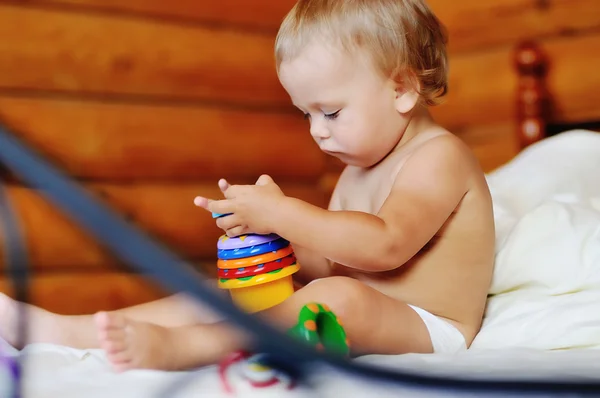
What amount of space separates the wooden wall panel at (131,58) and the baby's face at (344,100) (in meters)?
1.07

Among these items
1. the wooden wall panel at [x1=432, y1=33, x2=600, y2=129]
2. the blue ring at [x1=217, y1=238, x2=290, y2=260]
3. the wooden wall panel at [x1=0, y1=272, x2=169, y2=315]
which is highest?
the wooden wall panel at [x1=432, y1=33, x2=600, y2=129]

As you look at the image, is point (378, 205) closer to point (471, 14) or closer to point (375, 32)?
point (375, 32)

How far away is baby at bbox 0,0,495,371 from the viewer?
932mm

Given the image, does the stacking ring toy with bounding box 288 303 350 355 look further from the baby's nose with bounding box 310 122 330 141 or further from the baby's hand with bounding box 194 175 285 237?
the baby's nose with bounding box 310 122 330 141

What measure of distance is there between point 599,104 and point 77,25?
136 cm

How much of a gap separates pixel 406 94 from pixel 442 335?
1.21 feet

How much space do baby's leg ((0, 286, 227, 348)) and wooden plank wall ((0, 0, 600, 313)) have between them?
2.83 feet

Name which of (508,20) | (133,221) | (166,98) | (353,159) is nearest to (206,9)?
(166,98)

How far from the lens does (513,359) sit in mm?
839

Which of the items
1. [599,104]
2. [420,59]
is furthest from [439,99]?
[599,104]

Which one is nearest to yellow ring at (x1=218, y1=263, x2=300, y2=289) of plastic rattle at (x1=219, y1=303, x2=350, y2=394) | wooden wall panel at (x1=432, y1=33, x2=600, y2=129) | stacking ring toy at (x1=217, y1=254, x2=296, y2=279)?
stacking ring toy at (x1=217, y1=254, x2=296, y2=279)

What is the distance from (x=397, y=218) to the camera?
1.00 m

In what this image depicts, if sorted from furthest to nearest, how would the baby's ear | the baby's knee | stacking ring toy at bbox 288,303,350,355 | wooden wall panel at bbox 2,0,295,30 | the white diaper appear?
wooden wall panel at bbox 2,0,295,30
the baby's ear
the white diaper
the baby's knee
stacking ring toy at bbox 288,303,350,355

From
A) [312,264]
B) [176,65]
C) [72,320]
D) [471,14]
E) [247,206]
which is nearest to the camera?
[247,206]
